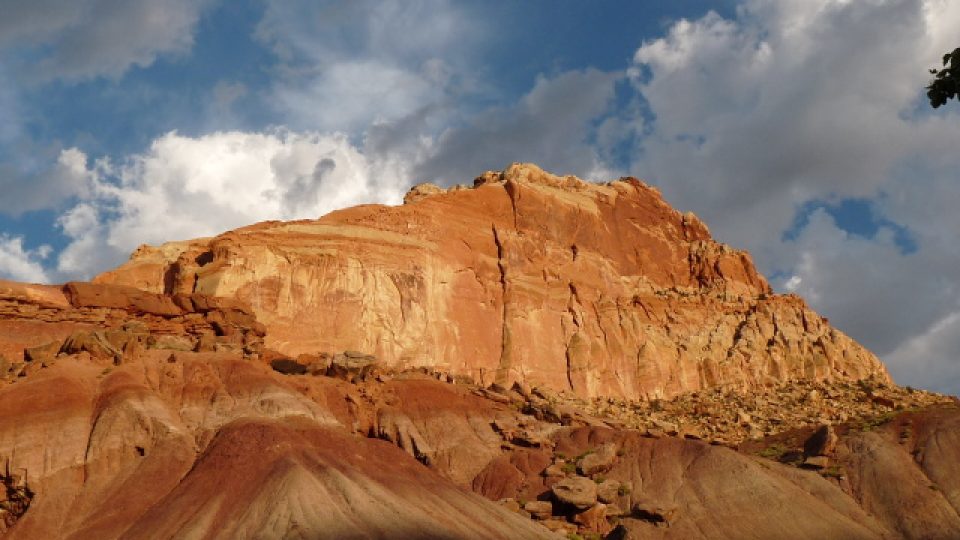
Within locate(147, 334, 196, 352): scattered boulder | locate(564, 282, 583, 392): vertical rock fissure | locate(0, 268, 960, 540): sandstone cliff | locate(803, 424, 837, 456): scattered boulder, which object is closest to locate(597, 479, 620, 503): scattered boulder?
locate(0, 268, 960, 540): sandstone cliff

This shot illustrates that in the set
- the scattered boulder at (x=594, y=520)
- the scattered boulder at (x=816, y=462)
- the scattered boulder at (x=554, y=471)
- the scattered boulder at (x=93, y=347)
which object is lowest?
the scattered boulder at (x=594, y=520)

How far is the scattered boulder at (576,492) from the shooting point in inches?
1913

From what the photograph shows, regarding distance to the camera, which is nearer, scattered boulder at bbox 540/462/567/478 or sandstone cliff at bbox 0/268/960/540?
sandstone cliff at bbox 0/268/960/540

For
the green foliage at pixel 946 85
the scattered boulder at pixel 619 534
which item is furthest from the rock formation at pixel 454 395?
the green foliage at pixel 946 85

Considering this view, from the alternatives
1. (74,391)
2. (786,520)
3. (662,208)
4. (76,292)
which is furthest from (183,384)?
(662,208)

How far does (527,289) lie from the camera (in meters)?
72.9

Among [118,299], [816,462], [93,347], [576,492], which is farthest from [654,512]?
[118,299]

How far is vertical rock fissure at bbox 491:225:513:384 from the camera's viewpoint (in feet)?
223

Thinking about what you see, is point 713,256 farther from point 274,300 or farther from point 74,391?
point 74,391

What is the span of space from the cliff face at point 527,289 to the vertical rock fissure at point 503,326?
109 millimetres

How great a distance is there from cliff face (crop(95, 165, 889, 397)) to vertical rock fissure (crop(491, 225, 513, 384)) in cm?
11

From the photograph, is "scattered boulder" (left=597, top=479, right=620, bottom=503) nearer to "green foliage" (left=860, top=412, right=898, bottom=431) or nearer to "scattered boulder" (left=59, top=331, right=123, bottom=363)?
"green foliage" (left=860, top=412, right=898, bottom=431)

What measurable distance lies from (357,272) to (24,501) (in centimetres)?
2707

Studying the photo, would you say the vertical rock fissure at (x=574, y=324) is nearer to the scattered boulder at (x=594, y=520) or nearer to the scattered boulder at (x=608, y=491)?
the scattered boulder at (x=608, y=491)
